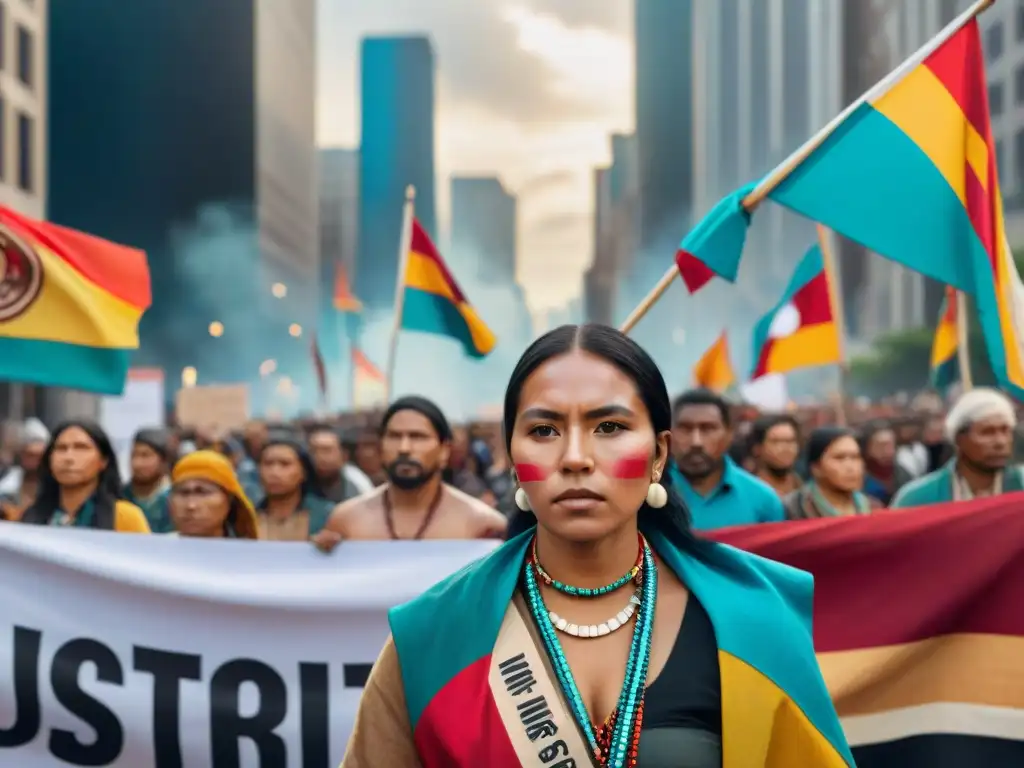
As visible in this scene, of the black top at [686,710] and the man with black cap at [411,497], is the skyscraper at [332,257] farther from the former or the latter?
the black top at [686,710]

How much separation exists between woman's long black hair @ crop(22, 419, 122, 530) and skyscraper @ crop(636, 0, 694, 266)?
13218cm

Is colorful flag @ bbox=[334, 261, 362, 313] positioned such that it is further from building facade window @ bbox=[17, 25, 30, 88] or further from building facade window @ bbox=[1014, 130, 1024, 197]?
building facade window @ bbox=[1014, 130, 1024, 197]

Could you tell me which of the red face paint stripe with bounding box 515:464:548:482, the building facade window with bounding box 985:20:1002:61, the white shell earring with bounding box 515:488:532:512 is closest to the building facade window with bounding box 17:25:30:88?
the building facade window with bounding box 985:20:1002:61

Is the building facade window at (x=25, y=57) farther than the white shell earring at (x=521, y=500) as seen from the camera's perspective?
Yes

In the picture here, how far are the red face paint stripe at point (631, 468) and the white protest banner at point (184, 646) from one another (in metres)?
2.43

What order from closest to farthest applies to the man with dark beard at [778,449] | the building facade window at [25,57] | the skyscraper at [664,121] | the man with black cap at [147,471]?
1. the man with dark beard at [778,449]
2. the man with black cap at [147,471]
3. the building facade window at [25,57]
4. the skyscraper at [664,121]

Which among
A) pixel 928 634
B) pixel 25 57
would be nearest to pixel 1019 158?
pixel 25 57

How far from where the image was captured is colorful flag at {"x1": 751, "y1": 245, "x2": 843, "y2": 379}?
1016 centimetres

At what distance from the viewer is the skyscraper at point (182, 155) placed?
247 feet

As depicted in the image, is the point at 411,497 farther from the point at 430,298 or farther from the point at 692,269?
the point at 430,298

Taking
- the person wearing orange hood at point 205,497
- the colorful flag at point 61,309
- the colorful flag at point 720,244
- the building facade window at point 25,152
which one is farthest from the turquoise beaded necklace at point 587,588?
the building facade window at point 25,152

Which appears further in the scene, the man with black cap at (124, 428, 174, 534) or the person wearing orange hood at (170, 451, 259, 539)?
the man with black cap at (124, 428, 174, 534)

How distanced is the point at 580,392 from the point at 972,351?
33.4 meters

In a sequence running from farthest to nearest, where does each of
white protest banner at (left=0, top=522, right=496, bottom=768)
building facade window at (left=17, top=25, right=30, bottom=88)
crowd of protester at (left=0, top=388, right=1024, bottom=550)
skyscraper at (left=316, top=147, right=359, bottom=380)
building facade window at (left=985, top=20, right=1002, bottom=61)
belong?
skyscraper at (left=316, top=147, right=359, bottom=380) → building facade window at (left=985, top=20, right=1002, bottom=61) → building facade window at (left=17, top=25, right=30, bottom=88) → crowd of protester at (left=0, top=388, right=1024, bottom=550) → white protest banner at (left=0, top=522, right=496, bottom=768)
